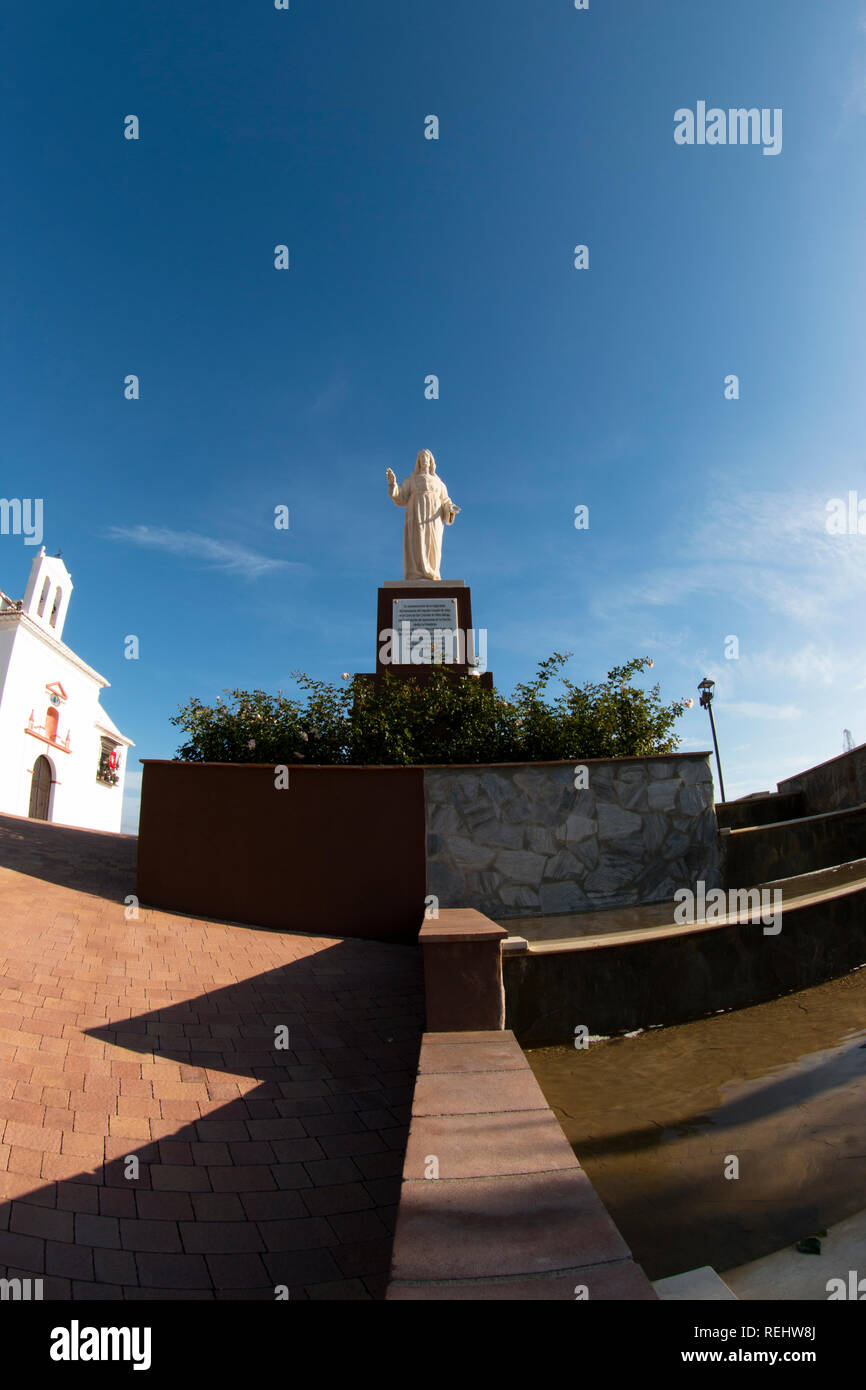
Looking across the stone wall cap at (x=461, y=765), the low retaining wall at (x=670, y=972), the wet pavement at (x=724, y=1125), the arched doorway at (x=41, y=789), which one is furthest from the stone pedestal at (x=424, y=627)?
the arched doorway at (x=41, y=789)

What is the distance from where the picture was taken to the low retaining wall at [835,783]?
814 cm

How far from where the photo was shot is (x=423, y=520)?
12.3m

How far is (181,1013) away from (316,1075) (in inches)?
45.0

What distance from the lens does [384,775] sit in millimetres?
6762

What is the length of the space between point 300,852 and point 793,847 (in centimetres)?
491

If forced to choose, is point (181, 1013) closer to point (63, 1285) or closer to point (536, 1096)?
point (63, 1285)

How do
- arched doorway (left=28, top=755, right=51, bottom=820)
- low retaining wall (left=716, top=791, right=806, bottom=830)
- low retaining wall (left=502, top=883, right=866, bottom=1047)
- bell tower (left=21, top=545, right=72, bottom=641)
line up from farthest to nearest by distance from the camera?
bell tower (left=21, top=545, right=72, bottom=641), arched doorway (left=28, top=755, right=51, bottom=820), low retaining wall (left=716, top=791, right=806, bottom=830), low retaining wall (left=502, top=883, right=866, bottom=1047)

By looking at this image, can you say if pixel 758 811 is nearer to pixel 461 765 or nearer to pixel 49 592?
pixel 461 765

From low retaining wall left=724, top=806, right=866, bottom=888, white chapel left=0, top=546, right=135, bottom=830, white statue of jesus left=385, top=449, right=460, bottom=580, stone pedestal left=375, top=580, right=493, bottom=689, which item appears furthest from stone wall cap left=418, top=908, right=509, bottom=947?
white chapel left=0, top=546, right=135, bottom=830

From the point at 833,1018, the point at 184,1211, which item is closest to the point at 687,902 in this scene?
the point at 833,1018

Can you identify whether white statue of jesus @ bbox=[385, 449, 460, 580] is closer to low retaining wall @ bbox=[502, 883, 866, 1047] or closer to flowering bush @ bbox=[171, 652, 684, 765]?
flowering bush @ bbox=[171, 652, 684, 765]

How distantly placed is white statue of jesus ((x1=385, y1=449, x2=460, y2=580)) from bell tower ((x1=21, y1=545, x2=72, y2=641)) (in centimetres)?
1699

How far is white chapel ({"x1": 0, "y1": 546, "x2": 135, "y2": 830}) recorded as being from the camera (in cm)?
2120
